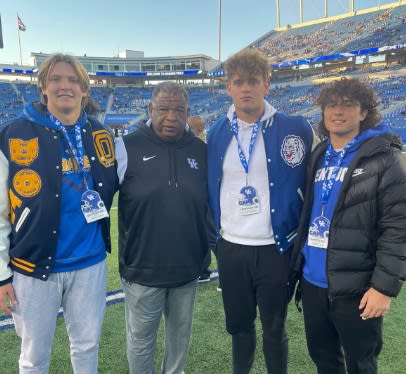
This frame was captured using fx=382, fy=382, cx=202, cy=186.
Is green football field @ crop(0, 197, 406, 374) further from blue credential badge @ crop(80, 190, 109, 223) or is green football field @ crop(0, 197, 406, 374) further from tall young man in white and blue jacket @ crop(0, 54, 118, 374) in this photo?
blue credential badge @ crop(80, 190, 109, 223)

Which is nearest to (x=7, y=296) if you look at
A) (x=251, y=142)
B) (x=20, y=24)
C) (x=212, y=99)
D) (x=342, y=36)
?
(x=251, y=142)

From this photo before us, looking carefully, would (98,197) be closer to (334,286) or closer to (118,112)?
(334,286)

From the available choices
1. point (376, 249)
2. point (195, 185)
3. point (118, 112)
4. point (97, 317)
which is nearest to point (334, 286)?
point (376, 249)

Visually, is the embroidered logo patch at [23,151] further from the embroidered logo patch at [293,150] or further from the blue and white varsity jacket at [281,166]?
the embroidered logo patch at [293,150]

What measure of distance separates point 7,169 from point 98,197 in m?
0.45

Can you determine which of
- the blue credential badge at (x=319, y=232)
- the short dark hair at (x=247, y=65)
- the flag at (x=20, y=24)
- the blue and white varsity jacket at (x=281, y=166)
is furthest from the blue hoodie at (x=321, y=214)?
the flag at (x=20, y=24)

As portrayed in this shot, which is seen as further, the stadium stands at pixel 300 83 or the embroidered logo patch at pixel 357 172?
the stadium stands at pixel 300 83

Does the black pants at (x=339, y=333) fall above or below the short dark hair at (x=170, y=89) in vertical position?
below

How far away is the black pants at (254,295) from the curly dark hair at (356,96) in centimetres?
86

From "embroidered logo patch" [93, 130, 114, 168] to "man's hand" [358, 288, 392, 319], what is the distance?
1.50 meters

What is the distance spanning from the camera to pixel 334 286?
6.31 ft

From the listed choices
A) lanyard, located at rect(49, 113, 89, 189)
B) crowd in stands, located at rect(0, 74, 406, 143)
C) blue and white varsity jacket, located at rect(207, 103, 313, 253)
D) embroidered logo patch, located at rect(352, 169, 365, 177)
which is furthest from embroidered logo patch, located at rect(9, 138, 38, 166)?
crowd in stands, located at rect(0, 74, 406, 143)

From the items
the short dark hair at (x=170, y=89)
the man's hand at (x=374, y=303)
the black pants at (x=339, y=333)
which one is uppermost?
the short dark hair at (x=170, y=89)

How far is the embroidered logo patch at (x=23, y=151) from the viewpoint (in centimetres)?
186
